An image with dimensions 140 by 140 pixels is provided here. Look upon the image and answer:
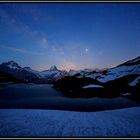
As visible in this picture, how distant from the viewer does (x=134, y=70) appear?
55.7 m

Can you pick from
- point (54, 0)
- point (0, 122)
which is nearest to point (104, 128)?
point (0, 122)

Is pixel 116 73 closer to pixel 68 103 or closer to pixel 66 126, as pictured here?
pixel 68 103

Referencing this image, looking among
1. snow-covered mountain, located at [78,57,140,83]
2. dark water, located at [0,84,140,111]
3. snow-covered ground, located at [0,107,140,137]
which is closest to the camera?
snow-covered ground, located at [0,107,140,137]

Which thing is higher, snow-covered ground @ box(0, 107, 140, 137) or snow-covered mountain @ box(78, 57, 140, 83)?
snow-covered mountain @ box(78, 57, 140, 83)

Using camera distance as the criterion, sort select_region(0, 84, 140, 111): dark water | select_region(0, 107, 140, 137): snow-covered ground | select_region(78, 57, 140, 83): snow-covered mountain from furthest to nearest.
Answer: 1. select_region(78, 57, 140, 83): snow-covered mountain
2. select_region(0, 84, 140, 111): dark water
3. select_region(0, 107, 140, 137): snow-covered ground

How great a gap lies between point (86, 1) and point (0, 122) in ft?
28.8

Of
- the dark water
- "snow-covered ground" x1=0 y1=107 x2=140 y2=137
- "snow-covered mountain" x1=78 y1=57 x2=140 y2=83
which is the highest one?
"snow-covered mountain" x1=78 y1=57 x2=140 y2=83

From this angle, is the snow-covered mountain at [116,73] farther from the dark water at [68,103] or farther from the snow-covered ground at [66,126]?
the snow-covered ground at [66,126]

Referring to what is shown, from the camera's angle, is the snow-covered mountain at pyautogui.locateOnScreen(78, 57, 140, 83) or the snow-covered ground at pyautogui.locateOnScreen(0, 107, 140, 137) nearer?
the snow-covered ground at pyautogui.locateOnScreen(0, 107, 140, 137)

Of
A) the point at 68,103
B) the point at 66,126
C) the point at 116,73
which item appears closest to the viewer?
the point at 66,126

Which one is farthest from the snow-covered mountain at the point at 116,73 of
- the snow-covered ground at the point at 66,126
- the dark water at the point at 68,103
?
the snow-covered ground at the point at 66,126

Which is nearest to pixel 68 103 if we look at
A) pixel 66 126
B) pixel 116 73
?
pixel 66 126

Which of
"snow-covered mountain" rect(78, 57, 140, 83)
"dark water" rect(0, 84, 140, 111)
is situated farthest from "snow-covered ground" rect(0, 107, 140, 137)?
"snow-covered mountain" rect(78, 57, 140, 83)

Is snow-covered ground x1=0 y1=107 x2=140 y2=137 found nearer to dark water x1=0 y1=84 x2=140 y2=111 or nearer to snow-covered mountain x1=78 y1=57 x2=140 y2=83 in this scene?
dark water x1=0 y1=84 x2=140 y2=111
